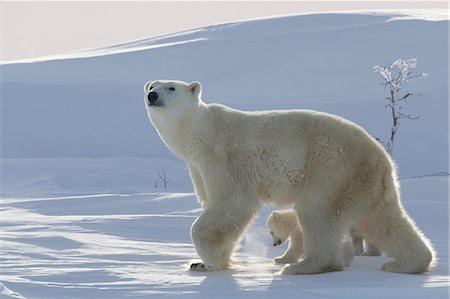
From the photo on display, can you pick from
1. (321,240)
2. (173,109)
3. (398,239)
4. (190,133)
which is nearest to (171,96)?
(173,109)

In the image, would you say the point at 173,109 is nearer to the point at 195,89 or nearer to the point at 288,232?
the point at 195,89

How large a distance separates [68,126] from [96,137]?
129cm

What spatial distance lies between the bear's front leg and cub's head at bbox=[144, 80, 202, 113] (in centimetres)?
77

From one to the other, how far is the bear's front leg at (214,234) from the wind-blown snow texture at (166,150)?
184 millimetres

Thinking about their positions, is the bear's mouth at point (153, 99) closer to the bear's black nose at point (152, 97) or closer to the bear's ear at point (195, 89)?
the bear's black nose at point (152, 97)

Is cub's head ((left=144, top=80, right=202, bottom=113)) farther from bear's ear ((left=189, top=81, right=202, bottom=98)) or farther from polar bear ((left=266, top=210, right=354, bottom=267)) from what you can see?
polar bear ((left=266, top=210, right=354, bottom=267))

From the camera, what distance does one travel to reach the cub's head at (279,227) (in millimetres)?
6328

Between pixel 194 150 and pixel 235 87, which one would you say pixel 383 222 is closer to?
pixel 194 150

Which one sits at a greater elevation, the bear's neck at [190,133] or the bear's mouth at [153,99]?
the bear's mouth at [153,99]

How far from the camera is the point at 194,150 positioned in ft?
19.7

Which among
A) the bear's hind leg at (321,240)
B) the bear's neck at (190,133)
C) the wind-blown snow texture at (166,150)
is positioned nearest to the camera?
the wind-blown snow texture at (166,150)

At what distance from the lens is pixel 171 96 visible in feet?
20.1

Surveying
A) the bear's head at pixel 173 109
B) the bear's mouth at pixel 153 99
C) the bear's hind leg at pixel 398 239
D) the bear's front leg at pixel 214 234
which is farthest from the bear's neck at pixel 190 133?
the bear's hind leg at pixel 398 239

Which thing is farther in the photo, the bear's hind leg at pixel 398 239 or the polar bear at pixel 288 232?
the polar bear at pixel 288 232
